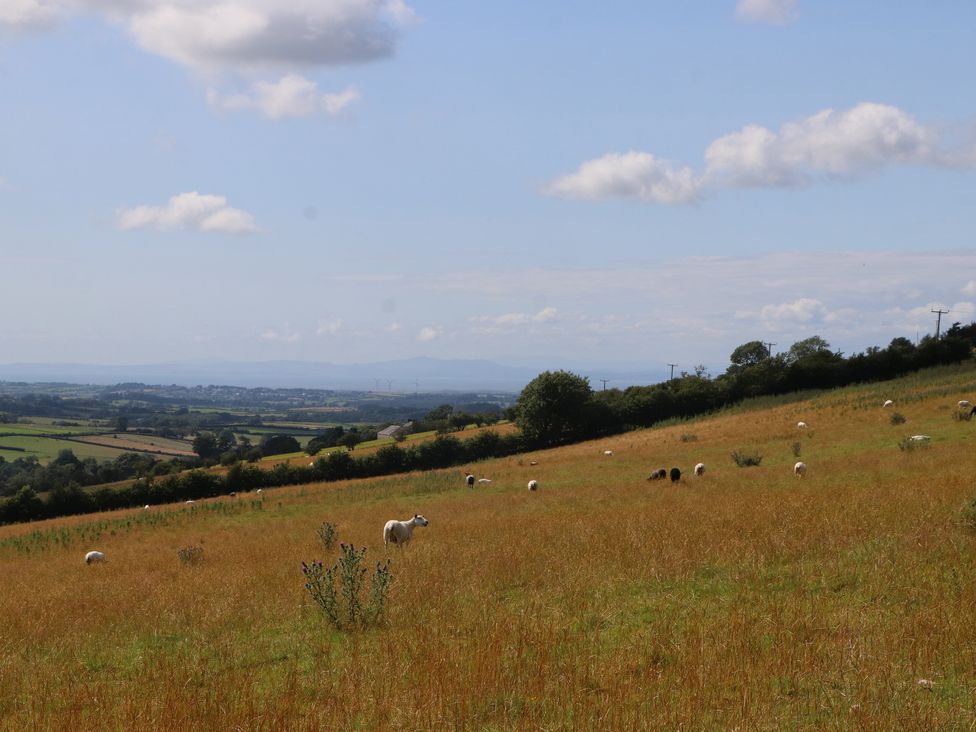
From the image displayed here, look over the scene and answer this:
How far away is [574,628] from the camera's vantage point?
27.2 feet

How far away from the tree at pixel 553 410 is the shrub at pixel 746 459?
143ft

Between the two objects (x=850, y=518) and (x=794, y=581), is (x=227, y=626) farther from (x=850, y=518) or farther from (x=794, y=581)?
(x=850, y=518)

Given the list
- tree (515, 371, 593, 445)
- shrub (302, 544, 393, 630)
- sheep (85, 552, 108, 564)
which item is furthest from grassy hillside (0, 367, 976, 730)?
tree (515, 371, 593, 445)

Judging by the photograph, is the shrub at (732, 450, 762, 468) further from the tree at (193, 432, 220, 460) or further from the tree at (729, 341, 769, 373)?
the tree at (193, 432, 220, 460)

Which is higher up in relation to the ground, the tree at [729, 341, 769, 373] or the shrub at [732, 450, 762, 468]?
the tree at [729, 341, 769, 373]

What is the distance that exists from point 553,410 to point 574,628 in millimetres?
67744

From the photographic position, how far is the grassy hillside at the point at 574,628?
19.2 ft

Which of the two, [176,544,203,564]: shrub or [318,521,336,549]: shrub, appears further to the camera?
[176,544,203,564]: shrub

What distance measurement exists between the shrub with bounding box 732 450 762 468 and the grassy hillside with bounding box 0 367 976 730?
1028cm

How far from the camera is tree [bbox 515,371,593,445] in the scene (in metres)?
75.4

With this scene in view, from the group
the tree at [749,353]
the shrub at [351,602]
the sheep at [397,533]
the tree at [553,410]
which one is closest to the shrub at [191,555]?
the sheep at [397,533]

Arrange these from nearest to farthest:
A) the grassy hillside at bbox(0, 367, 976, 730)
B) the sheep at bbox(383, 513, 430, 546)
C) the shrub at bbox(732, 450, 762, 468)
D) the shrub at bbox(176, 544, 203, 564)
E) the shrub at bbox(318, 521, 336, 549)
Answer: the grassy hillside at bbox(0, 367, 976, 730) → the sheep at bbox(383, 513, 430, 546) → the shrub at bbox(318, 521, 336, 549) → the shrub at bbox(176, 544, 203, 564) → the shrub at bbox(732, 450, 762, 468)

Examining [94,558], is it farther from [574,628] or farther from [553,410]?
[553,410]

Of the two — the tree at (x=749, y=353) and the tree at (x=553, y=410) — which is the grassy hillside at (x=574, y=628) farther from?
the tree at (x=749, y=353)
